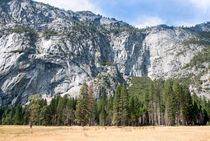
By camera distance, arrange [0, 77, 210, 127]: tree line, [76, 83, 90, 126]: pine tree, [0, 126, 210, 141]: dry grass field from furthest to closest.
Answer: [0, 77, 210, 127]: tree line, [76, 83, 90, 126]: pine tree, [0, 126, 210, 141]: dry grass field

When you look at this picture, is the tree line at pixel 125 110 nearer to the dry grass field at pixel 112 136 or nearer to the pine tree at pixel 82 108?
the pine tree at pixel 82 108

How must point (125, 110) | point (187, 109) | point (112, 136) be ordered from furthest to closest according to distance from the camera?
point (125, 110)
point (187, 109)
point (112, 136)

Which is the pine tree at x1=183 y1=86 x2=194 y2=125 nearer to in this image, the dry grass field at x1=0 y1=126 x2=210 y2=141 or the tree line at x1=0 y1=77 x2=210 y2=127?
the tree line at x1=0 y1=77 x2=210 y2=127

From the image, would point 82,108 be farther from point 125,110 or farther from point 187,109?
point 187,109

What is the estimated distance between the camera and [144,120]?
8694 cm

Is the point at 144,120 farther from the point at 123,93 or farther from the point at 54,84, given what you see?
the point at 54,84

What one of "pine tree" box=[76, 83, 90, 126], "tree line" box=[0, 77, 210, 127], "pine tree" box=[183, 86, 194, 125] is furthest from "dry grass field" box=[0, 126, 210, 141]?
"pine tree" box=[183, 86, 194, 125]

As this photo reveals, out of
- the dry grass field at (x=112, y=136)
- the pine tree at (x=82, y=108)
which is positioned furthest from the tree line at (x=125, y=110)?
the dry grass field at (x=112, y=136)

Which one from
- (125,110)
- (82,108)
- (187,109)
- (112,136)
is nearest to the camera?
(112,136)

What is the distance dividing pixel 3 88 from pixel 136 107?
4878 inches

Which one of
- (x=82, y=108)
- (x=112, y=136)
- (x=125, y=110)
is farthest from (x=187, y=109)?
(x=112, y=136)

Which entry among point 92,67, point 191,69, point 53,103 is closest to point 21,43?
point 92,67

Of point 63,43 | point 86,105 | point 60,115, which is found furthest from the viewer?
point 63,43

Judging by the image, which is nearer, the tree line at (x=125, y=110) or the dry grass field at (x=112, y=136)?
the dry grass field at (x=112, y=136)
